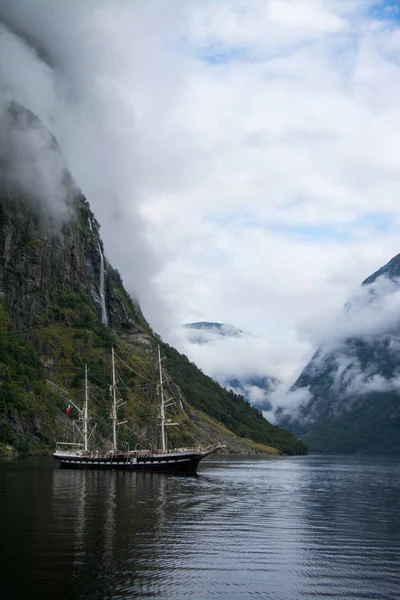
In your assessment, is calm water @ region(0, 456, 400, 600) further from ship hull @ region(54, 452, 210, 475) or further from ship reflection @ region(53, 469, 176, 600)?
ship hull @ region(54, 452, 210, 475)

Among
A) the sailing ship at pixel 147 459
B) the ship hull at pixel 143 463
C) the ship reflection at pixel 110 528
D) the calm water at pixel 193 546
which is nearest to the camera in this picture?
the calm water at pixel 193 546

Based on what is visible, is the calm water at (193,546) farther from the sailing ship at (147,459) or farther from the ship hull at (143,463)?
the sailing ship at (147,459)

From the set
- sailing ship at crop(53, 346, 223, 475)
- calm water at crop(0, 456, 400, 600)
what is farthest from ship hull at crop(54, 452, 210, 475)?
calm water at crop(0, 456, 400, 600)

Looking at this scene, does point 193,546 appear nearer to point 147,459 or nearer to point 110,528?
point 110,528

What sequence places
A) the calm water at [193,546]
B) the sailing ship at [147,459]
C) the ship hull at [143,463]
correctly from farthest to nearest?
the sailing ship at [147,459] < the ship hull at [143,463] < the calm water at [193,546]

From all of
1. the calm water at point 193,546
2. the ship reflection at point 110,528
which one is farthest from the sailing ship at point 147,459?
the calm water at point 193,546

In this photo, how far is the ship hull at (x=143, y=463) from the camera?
147250mm

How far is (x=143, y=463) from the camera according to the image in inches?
6097

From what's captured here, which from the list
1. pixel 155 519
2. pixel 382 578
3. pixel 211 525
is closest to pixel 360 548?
pixel 382 578

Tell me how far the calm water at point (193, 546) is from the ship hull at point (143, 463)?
44.8 meters

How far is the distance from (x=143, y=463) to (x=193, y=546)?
101987mm

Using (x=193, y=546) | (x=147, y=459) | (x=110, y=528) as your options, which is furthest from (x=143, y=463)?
(x=193, y=546)

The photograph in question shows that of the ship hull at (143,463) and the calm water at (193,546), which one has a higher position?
the ship hull at (143,463)

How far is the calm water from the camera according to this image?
4166cm
